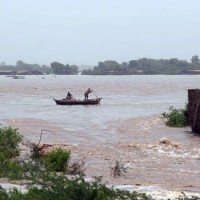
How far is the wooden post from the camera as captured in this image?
2592 cm

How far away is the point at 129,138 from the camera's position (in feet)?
88.4

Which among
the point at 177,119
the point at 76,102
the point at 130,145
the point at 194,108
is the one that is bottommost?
the point at 76,102

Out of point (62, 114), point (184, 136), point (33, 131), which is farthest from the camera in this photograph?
point (62, 114)

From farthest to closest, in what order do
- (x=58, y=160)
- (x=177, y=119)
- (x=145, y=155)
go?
(x=177, y=119), (x=145, y=155), (x=58, y=160)

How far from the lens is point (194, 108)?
26203mm

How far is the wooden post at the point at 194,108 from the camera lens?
25.9 m

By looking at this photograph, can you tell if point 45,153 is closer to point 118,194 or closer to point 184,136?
point 118,194

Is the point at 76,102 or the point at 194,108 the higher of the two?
the point at 194,108

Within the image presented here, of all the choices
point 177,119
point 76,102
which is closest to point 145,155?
point 177,119

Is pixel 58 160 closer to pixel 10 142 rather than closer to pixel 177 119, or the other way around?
pixel 10 142

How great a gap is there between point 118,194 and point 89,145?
14366mm

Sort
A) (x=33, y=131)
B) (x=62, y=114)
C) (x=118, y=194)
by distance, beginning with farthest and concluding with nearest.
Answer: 1. (x=62, y=114)
2. (x=33, y=131)
3. (x=118, y=194)

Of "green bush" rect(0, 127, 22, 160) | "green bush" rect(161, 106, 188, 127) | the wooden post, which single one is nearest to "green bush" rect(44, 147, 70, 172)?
"green bush" rect(0, 127, 22, 160)

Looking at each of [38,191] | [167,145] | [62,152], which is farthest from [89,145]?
[38,191]
